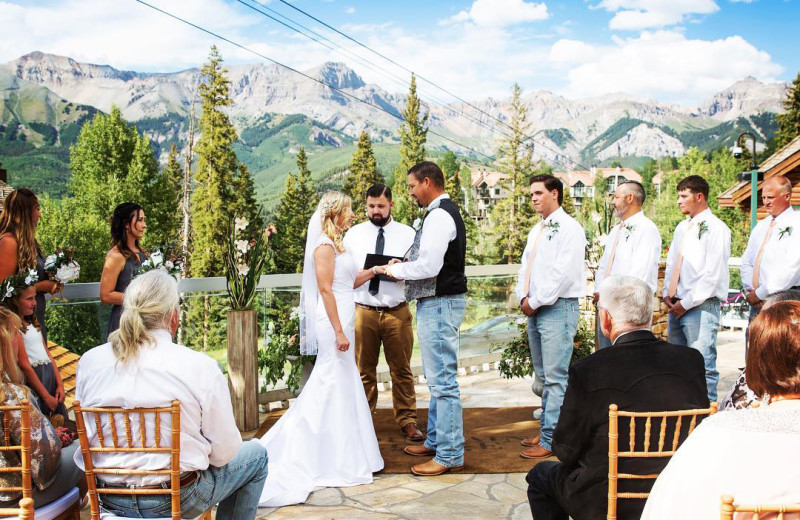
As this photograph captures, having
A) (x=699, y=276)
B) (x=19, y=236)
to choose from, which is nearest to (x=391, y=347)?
(x=699, y=276)

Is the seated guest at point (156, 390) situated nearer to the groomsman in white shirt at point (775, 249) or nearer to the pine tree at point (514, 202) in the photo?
the groomsman in white shirt at point (775, 249)

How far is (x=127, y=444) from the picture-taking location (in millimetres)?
2396

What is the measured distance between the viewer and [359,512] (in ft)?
12.6

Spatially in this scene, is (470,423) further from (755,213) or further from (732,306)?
(732,306)

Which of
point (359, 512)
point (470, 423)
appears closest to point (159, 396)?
point (359, 512)

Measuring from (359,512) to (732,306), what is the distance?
17.2m

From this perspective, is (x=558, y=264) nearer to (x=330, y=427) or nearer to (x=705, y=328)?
(x=705, y=328)

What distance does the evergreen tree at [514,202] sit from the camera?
61.4 metres

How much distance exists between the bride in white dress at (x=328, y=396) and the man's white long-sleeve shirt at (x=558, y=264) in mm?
1290

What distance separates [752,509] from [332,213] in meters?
3.37

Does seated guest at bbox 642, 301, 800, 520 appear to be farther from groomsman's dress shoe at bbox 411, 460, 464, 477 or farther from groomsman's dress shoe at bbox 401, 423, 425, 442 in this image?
groomsman's dress shoe at bbox 401, 423, 425, 442

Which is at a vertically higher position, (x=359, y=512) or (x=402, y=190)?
(x=402, y=190)

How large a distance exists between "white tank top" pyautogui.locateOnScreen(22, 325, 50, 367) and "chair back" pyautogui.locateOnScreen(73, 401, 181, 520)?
4.30 ft

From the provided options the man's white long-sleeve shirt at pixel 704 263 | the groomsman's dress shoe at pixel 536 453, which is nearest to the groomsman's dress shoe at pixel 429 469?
the groomsman's dress shoe at pixel 536 453
